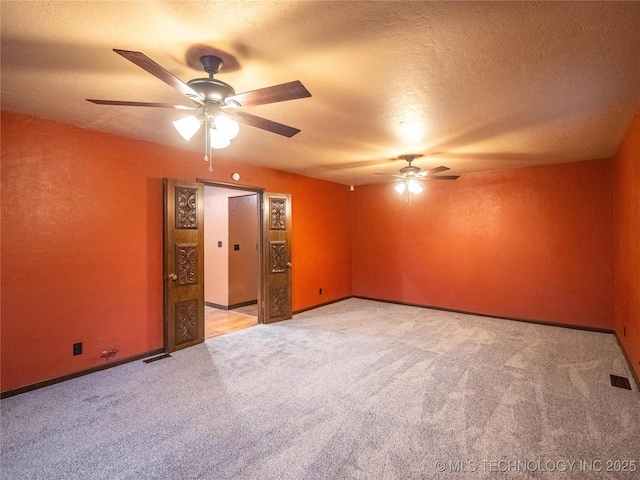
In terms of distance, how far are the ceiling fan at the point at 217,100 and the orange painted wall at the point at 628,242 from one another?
319 centimetres

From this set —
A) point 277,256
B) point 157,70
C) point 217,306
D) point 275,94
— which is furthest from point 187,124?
point 217,306

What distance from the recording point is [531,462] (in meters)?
1.94

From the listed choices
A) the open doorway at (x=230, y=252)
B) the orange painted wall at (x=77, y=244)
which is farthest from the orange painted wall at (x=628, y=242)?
the open doorway at (x=230, y=252)

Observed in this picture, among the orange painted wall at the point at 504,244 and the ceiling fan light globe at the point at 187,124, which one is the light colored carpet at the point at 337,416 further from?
the ceiling fan light globe at the point at 187,124

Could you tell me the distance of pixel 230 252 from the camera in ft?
20.3

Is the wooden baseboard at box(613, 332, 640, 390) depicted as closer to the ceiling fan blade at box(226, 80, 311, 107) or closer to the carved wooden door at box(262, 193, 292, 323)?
the ceiling fan blade at box(226, 80, 311, 107)

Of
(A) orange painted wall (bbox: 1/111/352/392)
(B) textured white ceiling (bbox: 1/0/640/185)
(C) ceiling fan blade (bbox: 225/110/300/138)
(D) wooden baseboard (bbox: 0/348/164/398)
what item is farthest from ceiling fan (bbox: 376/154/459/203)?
(D) wooden baseboard (bbox: 0/348/164/398)

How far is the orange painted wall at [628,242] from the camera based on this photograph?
2939mm

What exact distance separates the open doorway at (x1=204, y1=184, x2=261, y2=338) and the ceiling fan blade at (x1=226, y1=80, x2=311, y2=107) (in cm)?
410

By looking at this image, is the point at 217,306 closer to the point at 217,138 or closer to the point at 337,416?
the point at 337,416

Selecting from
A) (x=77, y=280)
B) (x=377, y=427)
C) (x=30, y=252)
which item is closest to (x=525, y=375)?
(x=377, y=427)

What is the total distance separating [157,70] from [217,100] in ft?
1.66

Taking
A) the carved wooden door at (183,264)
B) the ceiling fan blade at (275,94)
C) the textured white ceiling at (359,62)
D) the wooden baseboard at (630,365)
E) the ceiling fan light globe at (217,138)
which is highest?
the textured white ceiling at (359,62)

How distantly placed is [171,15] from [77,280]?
277cm
